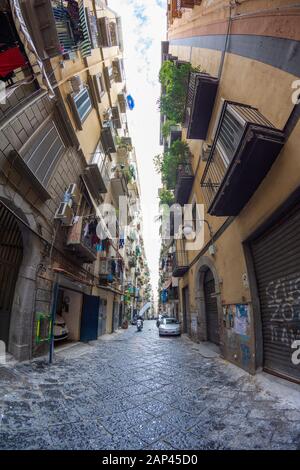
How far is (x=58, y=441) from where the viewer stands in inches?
99.9

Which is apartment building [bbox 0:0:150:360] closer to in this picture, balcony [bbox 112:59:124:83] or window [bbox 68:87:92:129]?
window [bbox 68:87:92:129]

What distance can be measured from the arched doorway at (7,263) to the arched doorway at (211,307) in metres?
7.62

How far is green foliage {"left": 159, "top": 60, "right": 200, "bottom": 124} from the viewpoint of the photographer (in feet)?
30.1

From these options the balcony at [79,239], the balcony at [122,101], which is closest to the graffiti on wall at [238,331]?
the balcony at [79,239]

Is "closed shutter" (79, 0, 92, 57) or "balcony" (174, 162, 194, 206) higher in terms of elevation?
"closed shutter" (79, 0, 92, 57)

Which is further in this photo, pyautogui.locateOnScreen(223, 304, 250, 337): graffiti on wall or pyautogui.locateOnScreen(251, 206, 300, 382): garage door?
pyautogui.locateOnScreen(223, 304, 250, 337): graffiti on wall

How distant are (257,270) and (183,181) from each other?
7.44 metres

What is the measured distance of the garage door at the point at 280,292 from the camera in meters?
4.23

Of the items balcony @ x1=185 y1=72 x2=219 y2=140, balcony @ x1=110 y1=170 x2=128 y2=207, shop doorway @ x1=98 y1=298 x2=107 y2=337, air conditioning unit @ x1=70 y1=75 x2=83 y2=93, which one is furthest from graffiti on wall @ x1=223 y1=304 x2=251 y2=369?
balcony @ x1=110 y1=170 x2=128 y2=207

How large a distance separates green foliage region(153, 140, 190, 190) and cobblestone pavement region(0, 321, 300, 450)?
9.96 metres

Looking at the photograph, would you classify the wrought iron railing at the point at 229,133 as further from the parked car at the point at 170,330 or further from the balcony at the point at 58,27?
the parked car at the point at 170,330

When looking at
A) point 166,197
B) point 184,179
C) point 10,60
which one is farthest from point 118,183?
point 10,60

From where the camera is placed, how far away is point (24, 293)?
6160mm
